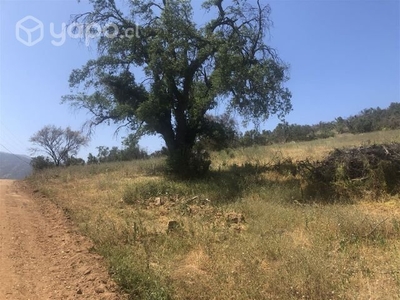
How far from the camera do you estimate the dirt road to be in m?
4.80

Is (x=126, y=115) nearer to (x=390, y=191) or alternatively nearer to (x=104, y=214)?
(x=104, y=214)

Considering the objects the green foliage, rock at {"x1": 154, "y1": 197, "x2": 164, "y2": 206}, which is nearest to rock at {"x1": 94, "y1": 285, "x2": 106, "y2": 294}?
rock at {"x1": 154, "y1": 197, "x2": 164, "y2": 206}

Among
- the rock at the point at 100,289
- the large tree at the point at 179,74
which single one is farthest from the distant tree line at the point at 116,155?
the rock at the point at 100,289

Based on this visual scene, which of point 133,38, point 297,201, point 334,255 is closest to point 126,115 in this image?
point 133,38

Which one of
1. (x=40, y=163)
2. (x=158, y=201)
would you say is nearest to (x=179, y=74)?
(x=158, y=201)

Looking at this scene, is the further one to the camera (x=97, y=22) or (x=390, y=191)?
(x=97, y=22)

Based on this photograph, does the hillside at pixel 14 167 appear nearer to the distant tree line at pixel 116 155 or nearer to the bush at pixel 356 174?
the distant tree line at pixel 116 155

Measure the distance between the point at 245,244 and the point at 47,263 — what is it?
134 inches

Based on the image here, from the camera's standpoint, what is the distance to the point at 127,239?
689cm

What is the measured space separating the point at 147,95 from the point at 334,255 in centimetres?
1297

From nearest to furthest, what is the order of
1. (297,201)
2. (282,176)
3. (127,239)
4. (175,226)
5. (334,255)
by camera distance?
(334,255) < (127,239) < (175,226) < (297,201) < (282,176)

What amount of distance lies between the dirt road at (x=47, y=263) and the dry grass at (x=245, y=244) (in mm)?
304

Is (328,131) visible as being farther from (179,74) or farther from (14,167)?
(14,167)

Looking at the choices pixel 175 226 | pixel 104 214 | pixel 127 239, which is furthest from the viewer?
pixel 104 214
